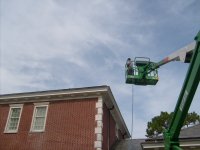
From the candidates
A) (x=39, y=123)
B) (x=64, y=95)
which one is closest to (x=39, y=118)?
(x=39, y=123)

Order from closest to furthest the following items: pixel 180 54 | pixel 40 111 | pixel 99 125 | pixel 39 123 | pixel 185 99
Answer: pixel 185 99 → pixel 180 54 → pixel 99 125 → pixel 39 123 → pixel 40 111

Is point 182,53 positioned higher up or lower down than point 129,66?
lower down

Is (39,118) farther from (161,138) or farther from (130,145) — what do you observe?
(161,138)

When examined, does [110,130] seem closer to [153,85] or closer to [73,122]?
[73,122]

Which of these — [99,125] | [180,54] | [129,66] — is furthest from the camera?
[99,125]

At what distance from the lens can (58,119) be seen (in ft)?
61.4

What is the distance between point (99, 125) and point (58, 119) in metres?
2.96

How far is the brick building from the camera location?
17.7 m

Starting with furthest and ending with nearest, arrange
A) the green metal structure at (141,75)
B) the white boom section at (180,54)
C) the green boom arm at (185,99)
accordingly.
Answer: the green metal structure at (141,75), the white boom section at (180,54), the green boom arm at (185,99)

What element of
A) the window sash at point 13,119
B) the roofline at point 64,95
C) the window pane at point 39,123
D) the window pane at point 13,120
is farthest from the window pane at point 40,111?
the window pane at point 13,120

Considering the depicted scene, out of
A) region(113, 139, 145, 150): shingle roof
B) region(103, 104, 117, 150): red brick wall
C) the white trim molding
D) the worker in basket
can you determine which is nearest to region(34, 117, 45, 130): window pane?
the white trim molding

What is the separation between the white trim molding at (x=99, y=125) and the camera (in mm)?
17062

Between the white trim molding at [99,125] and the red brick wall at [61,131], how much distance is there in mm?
236

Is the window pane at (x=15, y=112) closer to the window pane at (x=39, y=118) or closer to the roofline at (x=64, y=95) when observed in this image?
the roofline at (x=64, y=95)
